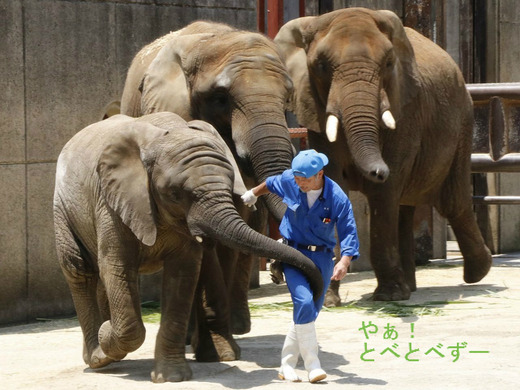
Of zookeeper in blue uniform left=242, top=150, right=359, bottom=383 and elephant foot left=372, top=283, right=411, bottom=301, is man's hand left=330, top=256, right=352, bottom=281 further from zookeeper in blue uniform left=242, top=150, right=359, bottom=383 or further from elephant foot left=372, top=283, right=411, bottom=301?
elephant foot left=372, top=283, right=411, bottom=301

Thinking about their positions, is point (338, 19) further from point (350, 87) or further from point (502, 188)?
point (502, 188)

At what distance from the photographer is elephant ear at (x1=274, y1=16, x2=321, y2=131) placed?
37.9 feet

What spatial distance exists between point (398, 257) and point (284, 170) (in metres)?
3.13

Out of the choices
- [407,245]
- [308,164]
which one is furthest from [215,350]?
[407,245]

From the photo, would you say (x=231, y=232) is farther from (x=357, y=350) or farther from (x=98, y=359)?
(x=357, y=350)

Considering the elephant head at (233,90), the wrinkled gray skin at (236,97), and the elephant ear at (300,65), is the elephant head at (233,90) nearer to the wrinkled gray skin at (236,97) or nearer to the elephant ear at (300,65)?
the wrinkled gray skin at (236,97)

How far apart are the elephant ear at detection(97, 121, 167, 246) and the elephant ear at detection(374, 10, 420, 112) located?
12.5 feet

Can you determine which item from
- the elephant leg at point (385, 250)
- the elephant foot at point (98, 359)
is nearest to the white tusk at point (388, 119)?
the elephant leg at point (385, 250)

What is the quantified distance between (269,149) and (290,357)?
158 centimetres

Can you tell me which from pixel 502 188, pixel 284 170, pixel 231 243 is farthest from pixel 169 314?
pixel 502 188

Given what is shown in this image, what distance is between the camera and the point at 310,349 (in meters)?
7.69

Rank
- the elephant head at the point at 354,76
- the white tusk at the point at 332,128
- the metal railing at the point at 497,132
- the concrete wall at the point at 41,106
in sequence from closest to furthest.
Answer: the concrete wall at the point at 41,106
the elephant head at the point at 354,76
the white tusk at the point at 332,128
the metal railing at the point at 497,132

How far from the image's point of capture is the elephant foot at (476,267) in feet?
41.0

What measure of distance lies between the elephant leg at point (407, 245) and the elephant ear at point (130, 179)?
487 cm
